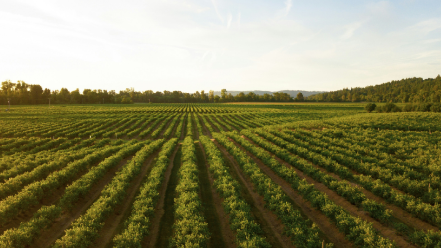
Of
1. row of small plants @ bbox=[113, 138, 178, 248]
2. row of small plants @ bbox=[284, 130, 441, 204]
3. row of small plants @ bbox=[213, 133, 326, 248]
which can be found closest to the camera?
row of small plants @ bbox=[113, 138, 178, 248]

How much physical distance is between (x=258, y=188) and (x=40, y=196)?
53.9 feet

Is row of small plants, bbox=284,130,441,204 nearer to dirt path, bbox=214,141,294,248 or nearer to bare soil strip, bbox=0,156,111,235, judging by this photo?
dirt path, bbox=214,141,294,248

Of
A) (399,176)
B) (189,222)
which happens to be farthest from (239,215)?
(399,176)

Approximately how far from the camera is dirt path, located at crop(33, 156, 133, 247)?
442 inches

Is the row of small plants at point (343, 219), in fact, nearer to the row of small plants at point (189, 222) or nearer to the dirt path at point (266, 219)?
the dirt path at point (266, 219)

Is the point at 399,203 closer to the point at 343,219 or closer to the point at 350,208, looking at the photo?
the point at 350,208

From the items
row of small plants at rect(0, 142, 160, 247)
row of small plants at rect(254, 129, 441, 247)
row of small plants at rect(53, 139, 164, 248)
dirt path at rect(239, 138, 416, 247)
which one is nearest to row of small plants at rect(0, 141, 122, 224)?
row of small plants at rect(0, 142, 160, 247)

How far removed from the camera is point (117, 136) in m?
42.8

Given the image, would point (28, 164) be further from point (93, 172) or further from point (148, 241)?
point (148, 241)

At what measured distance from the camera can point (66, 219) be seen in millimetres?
13297

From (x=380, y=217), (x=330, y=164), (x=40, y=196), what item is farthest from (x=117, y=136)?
(x=380, y=217)

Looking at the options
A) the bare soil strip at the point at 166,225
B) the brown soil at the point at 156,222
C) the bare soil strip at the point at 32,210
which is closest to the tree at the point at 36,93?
the bare soil strip at the point at 32,210

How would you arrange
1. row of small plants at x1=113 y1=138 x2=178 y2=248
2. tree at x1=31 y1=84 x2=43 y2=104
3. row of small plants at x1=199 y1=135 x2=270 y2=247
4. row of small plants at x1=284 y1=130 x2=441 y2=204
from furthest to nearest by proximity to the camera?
tree at x1=31 y1=84 x2=43 y2=104 < row of small plants at x1=284 y1=130 x2=441 y2=204 < row of small plants at x1=199 y1=135 x2=270 y2=247 < row of small plants at x1=113 y1=138 x2=178 y2=248

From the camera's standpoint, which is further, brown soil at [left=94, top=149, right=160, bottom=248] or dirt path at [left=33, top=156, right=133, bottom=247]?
brown soil at [left=94, top=149, right=160, bottom=248]
